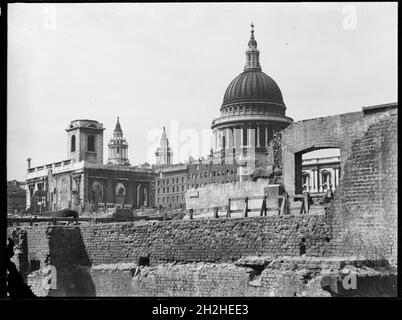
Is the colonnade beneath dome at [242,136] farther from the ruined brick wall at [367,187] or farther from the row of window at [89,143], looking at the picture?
the ruined brick wall at [367,187]

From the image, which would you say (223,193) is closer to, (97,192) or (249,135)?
(97,192)

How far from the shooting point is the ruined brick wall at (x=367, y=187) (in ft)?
58.1

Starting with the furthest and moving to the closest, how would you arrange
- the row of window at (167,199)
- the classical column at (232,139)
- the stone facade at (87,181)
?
the classical column at (232,139)
the row of window at (167,199)
the stone facade at (87,181)

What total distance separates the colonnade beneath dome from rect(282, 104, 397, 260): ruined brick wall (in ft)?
133

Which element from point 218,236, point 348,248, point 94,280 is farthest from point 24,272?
point 348,248

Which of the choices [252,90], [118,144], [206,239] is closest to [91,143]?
[252,90]

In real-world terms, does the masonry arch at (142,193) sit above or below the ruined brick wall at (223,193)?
above

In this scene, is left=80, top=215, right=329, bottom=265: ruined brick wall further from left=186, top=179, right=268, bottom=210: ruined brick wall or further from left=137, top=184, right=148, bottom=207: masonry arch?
left=137, top=184, right=148, bottom=207: masonry arch

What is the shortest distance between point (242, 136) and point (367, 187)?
156 feet

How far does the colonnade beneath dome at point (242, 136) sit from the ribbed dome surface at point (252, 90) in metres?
2.15

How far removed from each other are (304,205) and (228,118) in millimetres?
37578

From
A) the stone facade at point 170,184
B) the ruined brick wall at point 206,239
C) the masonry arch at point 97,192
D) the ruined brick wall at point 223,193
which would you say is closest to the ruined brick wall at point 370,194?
the ruined brick wall at point 206,239

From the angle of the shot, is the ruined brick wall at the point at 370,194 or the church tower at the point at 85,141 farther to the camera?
the church tower at the point at 85,141

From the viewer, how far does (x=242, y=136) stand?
65.9 m
